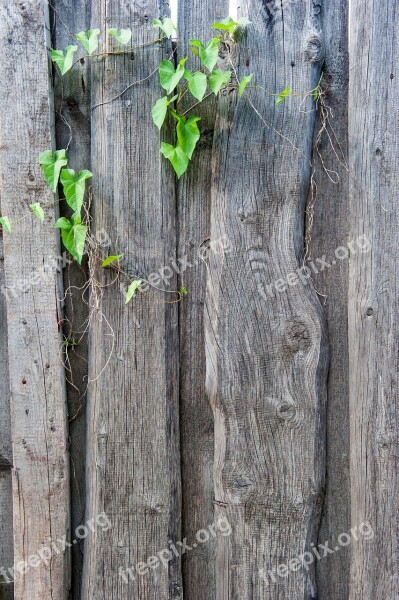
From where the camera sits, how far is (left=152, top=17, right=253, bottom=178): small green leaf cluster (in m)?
1.65

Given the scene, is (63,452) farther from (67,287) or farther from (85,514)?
(67,287)

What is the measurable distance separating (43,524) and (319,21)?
1917 millimetres

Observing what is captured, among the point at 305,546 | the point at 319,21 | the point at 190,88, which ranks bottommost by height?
the point at 305,546

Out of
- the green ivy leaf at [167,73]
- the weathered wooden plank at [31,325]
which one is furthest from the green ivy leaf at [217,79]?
the weathered wooden plank at [31,325]

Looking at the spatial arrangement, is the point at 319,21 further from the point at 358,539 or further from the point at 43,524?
the point at 43,524

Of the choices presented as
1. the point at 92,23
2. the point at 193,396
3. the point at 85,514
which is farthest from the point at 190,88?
the point at 85,514

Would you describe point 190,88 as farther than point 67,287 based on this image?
No

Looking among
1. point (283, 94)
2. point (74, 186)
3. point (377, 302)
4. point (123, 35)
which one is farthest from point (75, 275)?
point (377, 302)

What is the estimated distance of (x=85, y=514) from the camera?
1862 mm

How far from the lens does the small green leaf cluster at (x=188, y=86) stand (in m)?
1.65

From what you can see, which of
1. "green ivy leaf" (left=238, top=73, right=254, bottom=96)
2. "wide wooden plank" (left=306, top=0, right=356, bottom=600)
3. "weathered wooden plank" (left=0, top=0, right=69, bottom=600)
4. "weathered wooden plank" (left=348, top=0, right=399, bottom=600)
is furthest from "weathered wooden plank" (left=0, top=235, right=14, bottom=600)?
"weathered wooden plank" (left=348, top=0, right=399, bottom=600)

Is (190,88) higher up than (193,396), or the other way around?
(190,88)

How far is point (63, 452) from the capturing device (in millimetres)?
1839

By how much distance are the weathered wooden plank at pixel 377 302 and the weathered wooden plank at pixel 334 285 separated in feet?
0.22
